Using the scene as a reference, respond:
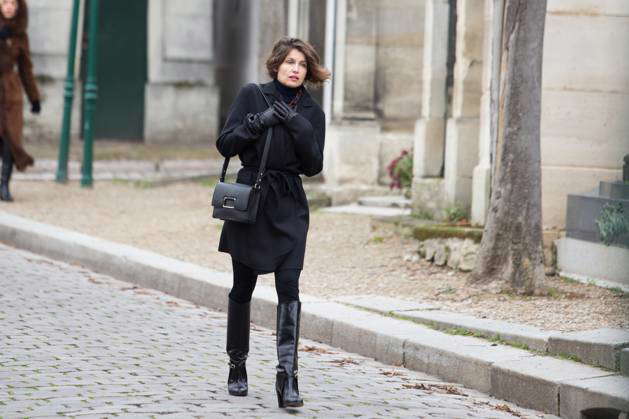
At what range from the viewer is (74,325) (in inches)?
328

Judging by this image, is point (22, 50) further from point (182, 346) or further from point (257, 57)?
point (257, 57)

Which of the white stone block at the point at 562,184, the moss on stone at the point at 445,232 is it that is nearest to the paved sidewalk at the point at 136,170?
the moss on stone at the point at 445,232

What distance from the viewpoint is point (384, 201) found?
13961 millimetres

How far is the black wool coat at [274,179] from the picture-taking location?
6398 millimetres

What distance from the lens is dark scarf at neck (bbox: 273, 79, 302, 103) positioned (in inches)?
257

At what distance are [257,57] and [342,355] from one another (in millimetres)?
15171

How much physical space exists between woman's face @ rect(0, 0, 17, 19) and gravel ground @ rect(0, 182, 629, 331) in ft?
6.09

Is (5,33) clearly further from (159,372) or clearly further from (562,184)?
(159,372)

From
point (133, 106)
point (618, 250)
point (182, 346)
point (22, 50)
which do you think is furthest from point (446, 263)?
point (133, 106)

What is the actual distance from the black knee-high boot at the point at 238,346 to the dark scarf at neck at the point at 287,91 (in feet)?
3.17

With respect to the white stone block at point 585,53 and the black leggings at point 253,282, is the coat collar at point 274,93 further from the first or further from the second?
the white stone block at point 585,53

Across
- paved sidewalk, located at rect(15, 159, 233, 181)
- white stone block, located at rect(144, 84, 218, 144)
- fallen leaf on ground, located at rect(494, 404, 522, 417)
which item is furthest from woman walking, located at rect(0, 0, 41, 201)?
white stone block, located at rect(144, 84, 218, 144)

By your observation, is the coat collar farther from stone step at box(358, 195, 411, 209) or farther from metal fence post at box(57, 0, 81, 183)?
metal fence post at box(57, 0, 81, 183)

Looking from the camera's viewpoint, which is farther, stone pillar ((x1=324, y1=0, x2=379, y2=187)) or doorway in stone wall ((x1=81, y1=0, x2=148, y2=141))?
doorway in stone wall ((x1=81, y1=0, x2=148, y2=141))
